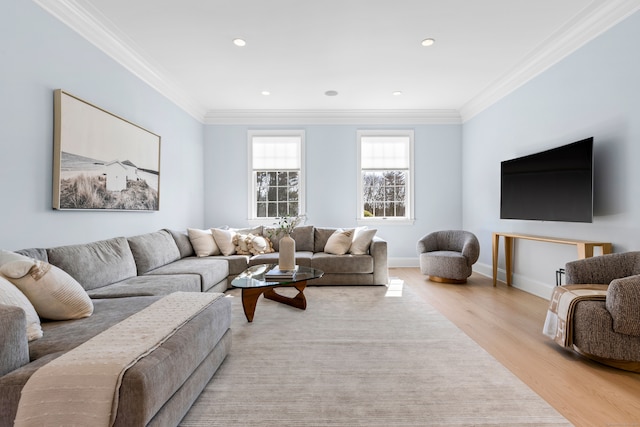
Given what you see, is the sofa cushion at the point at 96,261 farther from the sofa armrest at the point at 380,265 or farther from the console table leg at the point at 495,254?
the console table leg at the point at 495,254

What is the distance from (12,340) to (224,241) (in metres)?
3.27

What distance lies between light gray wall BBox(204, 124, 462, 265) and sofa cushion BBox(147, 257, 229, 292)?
1.83m

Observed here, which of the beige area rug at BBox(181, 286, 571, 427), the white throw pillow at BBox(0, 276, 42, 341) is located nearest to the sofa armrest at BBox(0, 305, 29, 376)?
the white throw pillow at BBox(0, 276, 42, 341)

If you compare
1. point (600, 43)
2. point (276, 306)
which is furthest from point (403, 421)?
point (600, 43)

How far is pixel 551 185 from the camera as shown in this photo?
3.29 metres

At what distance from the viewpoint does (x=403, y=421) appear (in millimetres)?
1507

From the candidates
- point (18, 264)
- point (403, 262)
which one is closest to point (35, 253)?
point (18, 264)

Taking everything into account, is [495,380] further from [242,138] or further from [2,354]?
[242,138]

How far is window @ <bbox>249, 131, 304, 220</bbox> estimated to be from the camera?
5.66 metres

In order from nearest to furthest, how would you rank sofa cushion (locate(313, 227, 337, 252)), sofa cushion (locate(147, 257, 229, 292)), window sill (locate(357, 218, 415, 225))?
sofa cushion (locate(147, 257, 229, 292)) < sofa cushion (locate(313, 227, 337, 252)) < window sill (locate(357, 218, 415, 225))

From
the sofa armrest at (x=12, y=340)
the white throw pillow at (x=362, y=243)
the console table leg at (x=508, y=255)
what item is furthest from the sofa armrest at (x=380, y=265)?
the sofa armrest at (x=12, y=340)

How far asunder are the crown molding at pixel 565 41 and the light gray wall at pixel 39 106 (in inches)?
182

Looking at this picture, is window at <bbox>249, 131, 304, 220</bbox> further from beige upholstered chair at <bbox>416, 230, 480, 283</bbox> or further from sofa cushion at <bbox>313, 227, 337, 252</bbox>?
beige upholstered chair at <bbox>416, 230, 480, 283</bbox>

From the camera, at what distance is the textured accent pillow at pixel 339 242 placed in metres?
4.46
